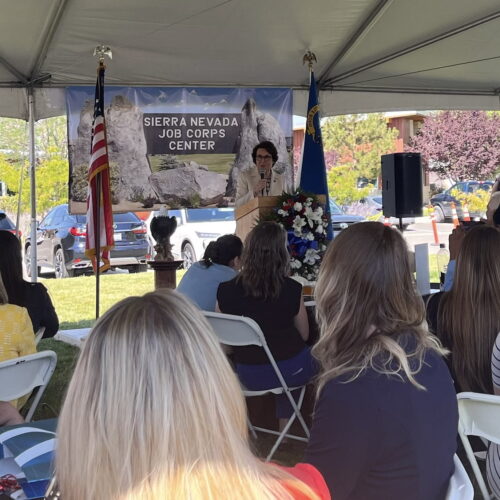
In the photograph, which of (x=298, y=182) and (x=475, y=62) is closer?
(x=475, y=62)

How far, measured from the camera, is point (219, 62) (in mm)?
6629

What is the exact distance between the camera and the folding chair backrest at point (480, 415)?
6.20ft

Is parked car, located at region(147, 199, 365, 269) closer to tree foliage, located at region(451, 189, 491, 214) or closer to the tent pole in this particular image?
the tent pole

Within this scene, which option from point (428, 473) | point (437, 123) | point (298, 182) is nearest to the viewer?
point (428, 473)

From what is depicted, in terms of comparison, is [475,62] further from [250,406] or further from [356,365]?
[356,365]

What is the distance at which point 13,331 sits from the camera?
2.75 metres

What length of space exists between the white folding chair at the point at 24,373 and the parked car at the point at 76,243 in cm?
920

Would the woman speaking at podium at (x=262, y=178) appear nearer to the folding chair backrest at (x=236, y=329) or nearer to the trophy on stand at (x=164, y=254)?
the trophy on stand at (x=164, y=254)

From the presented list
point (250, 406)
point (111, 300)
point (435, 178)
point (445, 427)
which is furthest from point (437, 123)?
point (445, 427)

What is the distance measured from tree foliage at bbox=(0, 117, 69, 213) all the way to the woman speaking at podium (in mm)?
10809

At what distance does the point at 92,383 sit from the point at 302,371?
2.71m

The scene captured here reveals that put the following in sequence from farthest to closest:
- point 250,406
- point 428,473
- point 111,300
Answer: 1. point 111,300
2. point 250,406
3. point 428,473

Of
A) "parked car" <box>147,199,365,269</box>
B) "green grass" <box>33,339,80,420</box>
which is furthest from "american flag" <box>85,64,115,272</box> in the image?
"parked car" <box>147,199,365,269</box>

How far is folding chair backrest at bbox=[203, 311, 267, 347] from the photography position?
314 centimetres
